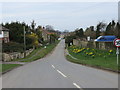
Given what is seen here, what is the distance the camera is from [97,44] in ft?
186

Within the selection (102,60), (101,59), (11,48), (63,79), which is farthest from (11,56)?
(63,79)

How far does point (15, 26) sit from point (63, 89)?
71900 millimetres

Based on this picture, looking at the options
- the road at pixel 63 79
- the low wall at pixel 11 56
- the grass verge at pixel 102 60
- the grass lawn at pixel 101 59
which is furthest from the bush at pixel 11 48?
the road at pixel 63 79

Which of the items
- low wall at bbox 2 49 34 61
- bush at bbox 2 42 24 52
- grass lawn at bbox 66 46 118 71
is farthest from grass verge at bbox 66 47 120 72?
bush at bbox 2 42 24 52

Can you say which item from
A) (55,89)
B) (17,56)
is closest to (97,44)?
(17,56)

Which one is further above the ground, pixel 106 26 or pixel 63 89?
pixel 106 26

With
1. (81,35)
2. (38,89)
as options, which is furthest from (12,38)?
(38,89)

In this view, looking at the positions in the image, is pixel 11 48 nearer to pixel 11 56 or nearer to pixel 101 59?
A: pixel 11 56

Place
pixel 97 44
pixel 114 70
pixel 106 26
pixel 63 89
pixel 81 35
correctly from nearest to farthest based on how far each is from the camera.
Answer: pixel 63 89 → pixel 114 70 → pixel 97 44 → pixel 106 26 → pixel 81 35

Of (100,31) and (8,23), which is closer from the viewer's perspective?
(8,23)

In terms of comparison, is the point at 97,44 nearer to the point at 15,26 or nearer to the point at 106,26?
the point at 15,26

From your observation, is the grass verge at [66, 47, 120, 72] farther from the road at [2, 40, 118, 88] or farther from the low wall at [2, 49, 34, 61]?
the low wall at [2, 49, 34, 61]

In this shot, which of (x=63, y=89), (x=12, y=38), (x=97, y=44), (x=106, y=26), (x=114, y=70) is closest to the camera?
(x=63, y=89)

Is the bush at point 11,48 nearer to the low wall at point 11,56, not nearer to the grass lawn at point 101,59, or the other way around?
the low wall at point 11,56
